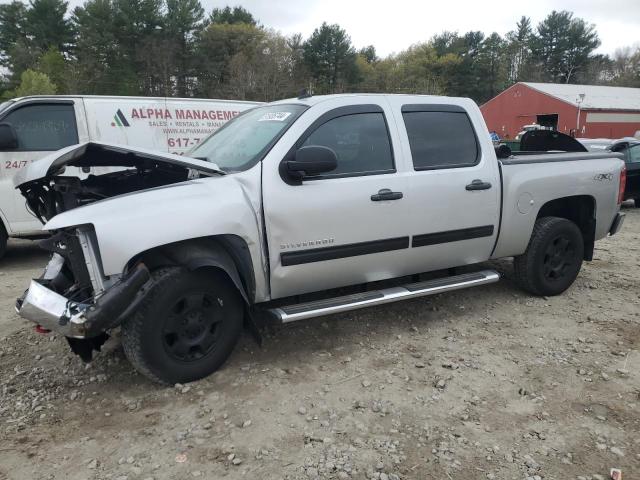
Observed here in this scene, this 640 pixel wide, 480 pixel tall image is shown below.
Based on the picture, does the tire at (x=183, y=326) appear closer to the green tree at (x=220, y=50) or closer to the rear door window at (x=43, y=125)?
the rear door window at (x=43, y=125)

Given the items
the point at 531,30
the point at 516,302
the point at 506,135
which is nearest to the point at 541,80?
the point at 531,30

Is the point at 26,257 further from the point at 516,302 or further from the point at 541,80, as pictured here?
the point at 541,80

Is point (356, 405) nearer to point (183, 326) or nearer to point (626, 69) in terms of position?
point (183, 326)

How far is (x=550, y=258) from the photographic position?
5.06 meters

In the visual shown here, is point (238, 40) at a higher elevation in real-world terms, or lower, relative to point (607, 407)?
higher

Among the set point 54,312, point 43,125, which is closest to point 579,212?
point 54,312

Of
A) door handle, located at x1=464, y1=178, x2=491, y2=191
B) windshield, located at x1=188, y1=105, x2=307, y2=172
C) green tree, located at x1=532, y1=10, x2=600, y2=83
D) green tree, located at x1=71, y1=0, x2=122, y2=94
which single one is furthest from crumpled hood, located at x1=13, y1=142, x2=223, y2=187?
green tree, located at x1=532, y1=10, x2=600, y2=83

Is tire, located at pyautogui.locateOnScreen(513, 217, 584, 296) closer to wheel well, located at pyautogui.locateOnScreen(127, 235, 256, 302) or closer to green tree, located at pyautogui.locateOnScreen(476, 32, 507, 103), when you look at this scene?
wheel well, located at pyautogui.locateOnScreen(127, 235, 256, 302)

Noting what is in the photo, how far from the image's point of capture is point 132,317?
3146 millimetres

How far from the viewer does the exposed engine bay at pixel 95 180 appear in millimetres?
3359

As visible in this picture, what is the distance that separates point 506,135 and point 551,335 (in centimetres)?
4356

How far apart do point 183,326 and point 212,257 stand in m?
0.49

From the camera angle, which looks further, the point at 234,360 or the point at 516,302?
the point at 516,302

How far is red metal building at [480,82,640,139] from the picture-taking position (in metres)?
37.0
